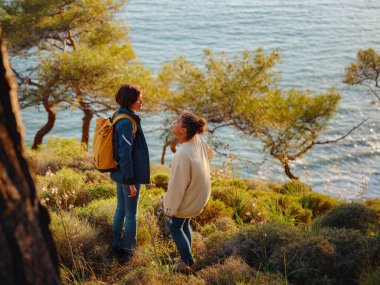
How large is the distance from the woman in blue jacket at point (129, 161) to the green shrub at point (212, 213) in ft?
5.66

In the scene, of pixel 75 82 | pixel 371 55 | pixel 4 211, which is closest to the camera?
pixel 4 211

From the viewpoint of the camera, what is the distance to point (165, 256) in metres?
5.42

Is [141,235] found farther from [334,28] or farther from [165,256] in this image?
[334,28]

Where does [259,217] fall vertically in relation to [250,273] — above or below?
below

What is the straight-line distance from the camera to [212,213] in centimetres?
686

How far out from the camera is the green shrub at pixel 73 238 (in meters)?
5.20

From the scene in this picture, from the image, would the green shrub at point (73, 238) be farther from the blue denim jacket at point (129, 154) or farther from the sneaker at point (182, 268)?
the sneaker at point (182, 268)

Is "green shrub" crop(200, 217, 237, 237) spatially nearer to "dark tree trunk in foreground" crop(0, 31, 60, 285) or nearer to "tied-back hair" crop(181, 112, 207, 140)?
"tied-back hair" crop(181, 112, 207, 140)

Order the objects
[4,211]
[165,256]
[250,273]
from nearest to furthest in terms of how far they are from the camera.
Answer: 1. [4,211]
2. [250,273]
3. [165,256]

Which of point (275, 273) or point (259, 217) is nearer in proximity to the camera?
point (275, 273)

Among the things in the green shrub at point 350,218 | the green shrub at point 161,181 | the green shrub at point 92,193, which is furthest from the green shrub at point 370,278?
the green shrub at point 161,181

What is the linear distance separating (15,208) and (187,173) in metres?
2.59

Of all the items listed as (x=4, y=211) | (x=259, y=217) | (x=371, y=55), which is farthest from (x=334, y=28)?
(x=4, y=211)

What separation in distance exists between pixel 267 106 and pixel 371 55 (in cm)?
608
